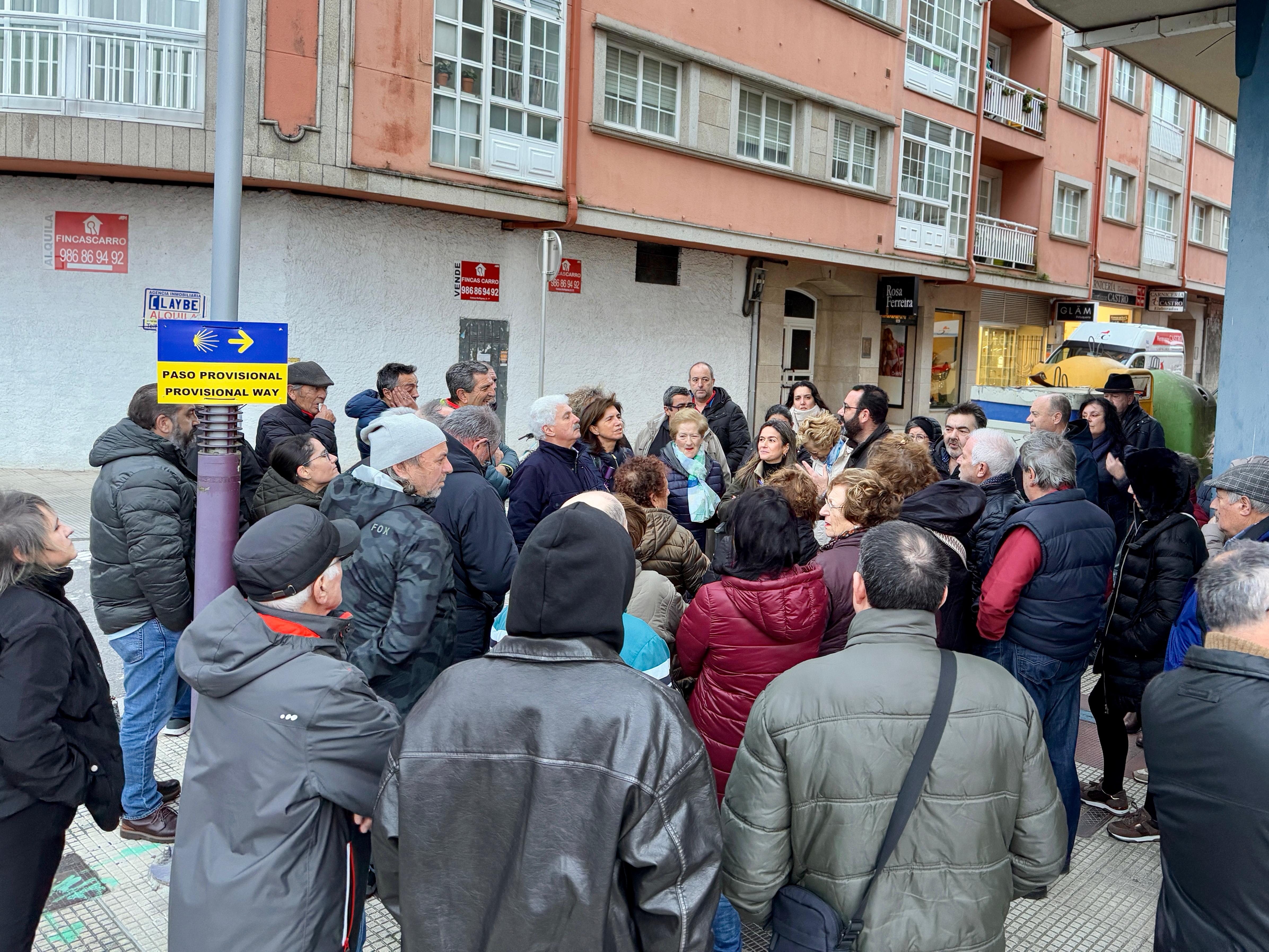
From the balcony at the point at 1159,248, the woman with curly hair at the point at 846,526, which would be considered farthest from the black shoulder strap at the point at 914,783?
the balcony at the point at 1159,248

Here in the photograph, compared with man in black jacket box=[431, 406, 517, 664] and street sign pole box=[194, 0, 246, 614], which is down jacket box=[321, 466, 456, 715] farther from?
street sign pole box=[194, 0, 246, 614]

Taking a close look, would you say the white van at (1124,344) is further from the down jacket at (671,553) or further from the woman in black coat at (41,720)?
the woman in black coat at (41,720)

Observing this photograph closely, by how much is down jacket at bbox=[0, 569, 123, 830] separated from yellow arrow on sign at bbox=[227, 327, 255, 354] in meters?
1.15

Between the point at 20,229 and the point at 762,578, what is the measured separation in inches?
491

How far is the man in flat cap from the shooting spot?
A: 679 cm

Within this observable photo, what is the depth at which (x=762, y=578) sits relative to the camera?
139 inches

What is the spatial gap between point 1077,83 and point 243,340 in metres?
A: 26.8

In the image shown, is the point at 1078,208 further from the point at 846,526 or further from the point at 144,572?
the point at 144,572

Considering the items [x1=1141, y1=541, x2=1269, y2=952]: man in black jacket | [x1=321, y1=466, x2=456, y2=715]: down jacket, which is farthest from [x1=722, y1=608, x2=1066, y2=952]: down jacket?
[x1=321, y1=466, x2=456, y2=715]: down jacket

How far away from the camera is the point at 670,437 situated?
738 cm

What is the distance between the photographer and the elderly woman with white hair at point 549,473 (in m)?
5.66

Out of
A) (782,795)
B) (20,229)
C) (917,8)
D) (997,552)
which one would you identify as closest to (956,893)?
(782,795)

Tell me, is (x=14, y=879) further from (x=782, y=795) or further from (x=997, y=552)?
(x=997, y=552)

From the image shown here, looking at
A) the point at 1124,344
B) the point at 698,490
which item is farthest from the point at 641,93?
the point at 698,490
